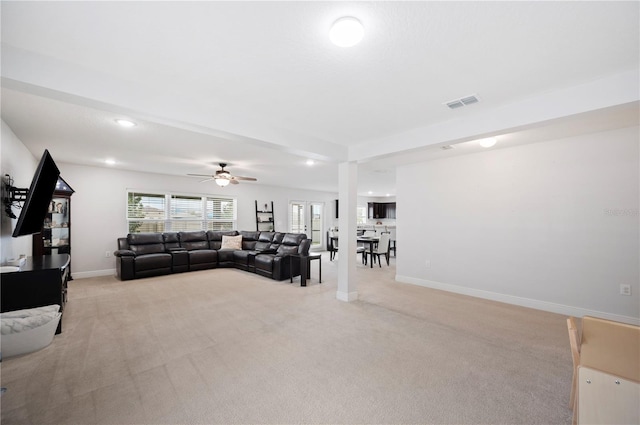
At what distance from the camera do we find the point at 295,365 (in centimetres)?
244

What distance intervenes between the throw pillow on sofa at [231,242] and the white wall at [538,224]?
447 centimetres

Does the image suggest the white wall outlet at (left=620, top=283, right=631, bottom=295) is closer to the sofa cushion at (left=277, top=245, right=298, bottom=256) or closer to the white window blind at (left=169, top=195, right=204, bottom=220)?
the sofa cushion at (left=277, top=245, right=298, bottom=256)

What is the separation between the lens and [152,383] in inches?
85.7

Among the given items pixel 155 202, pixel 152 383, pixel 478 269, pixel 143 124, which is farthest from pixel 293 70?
pixel 155 202

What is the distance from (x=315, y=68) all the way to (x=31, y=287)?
371cm

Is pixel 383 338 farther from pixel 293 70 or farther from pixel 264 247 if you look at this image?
pixel 264 247

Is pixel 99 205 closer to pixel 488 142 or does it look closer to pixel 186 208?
pixel 186 208

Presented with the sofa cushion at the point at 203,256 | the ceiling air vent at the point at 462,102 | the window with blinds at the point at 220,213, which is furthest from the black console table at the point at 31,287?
the window with blinds at the point at 220,213

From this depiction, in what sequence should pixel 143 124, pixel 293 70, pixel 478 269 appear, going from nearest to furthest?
pixel 293 70 → pixel 143 124 → pixel 478 269

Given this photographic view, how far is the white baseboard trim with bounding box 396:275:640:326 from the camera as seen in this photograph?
3508 millimetres

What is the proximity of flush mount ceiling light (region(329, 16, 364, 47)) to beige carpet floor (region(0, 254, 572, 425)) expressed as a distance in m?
2.39

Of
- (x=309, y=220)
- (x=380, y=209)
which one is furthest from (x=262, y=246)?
(x=380, y=209)

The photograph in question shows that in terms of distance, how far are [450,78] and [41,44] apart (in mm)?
2957

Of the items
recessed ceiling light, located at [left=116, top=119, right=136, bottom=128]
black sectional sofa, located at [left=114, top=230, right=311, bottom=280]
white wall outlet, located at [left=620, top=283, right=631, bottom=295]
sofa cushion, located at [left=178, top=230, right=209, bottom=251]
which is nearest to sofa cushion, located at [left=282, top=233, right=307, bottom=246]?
black sectional sofa, located at [left=114, top=230, right=311, bottom=280]
